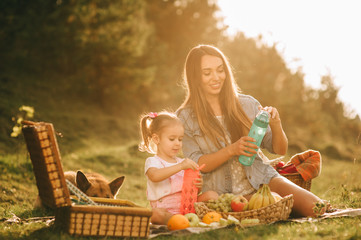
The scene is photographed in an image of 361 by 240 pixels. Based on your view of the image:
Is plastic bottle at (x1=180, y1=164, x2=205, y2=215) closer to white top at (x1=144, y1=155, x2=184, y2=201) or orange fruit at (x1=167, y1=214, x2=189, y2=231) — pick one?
white top at (x1=144, y1=155, x2=184, y2=201)

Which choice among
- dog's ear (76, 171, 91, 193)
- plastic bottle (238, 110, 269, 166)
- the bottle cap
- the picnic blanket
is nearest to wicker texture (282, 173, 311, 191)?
the picnic blanket

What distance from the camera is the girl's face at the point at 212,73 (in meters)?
4.64

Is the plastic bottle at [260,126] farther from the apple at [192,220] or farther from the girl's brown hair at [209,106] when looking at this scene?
the apple at [192,220]

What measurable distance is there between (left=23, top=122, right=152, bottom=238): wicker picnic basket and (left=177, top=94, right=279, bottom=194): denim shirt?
4.12 ft

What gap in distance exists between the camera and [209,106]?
4.79 meters

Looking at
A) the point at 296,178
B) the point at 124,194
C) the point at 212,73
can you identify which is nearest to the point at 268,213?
the point at 296,178

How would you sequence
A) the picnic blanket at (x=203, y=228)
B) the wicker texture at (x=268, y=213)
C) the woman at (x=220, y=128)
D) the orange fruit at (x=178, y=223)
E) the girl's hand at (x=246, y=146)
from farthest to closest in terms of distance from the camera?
the woman at (x=220, y=128)
the girl's hand at (x=246, y=146)
the wicker texture at (x=268, y=213)
the orange fruit at (x=178, y=223)
the picnic blanket at (x=203, y=228)

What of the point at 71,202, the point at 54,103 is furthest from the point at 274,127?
the point at 54,103

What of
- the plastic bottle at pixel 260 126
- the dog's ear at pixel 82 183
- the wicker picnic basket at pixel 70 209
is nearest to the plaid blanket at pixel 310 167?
the plastic bottle at pixel 260 126

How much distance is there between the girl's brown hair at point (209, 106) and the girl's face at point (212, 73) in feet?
0.17

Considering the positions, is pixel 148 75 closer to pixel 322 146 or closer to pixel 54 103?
pixel 54 103

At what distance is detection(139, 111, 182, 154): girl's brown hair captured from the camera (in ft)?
14.0

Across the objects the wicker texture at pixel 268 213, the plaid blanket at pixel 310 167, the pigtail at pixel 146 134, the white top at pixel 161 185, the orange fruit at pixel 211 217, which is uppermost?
the pigtail at pixel 146 134

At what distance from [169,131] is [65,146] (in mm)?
7471
